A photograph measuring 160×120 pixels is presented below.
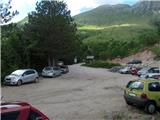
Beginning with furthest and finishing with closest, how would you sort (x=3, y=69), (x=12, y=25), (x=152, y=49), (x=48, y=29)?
(x=152, y=49), (x=48, y=29), (x=3, y=69), (x=12, y=25)

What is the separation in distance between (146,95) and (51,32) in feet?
127

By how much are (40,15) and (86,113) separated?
132 feet

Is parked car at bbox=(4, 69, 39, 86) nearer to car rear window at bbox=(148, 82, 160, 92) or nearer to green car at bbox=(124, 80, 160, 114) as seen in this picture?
green car at bbox=(124, 80, 160, 114)

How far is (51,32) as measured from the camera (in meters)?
58.0

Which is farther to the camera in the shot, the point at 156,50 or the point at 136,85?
the point at 156,50

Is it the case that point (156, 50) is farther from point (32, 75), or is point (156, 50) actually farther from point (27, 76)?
point (27, 76)

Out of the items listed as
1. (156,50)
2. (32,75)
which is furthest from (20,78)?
(156,50)

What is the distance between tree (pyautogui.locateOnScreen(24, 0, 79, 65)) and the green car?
A: 34819 mm

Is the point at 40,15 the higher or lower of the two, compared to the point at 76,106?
higher

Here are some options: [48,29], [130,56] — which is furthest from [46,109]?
[130,56]

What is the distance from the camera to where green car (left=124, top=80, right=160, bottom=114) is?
67.4 ft

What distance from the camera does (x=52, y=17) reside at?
195 feet

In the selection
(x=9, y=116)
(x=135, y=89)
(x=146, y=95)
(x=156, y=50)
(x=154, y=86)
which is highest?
(x=9, y=116)

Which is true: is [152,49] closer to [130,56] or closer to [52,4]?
[130,56]
